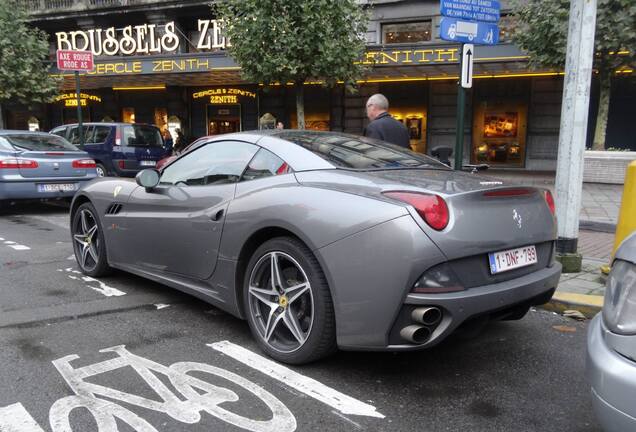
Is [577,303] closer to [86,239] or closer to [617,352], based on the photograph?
[617,352]

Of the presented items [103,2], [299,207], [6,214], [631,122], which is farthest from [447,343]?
[103,2]

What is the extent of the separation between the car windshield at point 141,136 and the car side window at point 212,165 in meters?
9.51

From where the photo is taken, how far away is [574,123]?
16.5 ft

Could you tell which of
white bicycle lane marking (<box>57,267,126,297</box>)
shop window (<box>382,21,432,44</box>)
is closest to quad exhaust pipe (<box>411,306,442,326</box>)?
white bicycle lane marking (<box>57,267,126,297</box>)

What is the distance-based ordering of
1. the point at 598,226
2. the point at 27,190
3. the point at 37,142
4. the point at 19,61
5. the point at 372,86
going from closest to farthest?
the point at 598,226 < the point at 27,190 < the point at 37,142 < the point at 19,61 < the point at 372,86

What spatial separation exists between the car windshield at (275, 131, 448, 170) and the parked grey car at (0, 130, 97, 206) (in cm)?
703

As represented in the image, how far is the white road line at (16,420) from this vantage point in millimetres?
2445

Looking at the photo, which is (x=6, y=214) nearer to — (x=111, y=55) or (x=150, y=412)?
(x=150, y=412)

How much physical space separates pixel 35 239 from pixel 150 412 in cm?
562

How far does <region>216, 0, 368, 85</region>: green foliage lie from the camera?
37.9ft

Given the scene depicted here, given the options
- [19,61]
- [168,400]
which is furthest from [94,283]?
[19,61]

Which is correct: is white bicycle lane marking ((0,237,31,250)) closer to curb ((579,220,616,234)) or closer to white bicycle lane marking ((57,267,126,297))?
white bicycle lane marking ((57,267,126,297))

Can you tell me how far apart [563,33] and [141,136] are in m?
10.3

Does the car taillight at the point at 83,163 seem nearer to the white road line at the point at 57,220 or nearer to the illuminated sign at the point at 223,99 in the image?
the white road line at the point at 57,220
